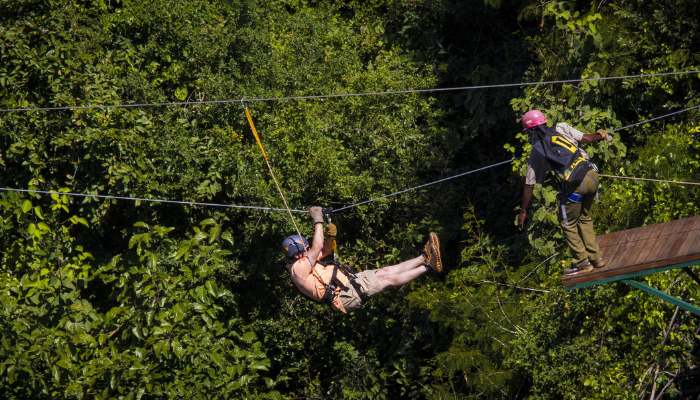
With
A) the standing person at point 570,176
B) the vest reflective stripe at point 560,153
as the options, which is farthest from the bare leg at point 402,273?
the vest reflective stripe at point 560,153

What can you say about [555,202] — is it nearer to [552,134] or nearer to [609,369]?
[609,369]

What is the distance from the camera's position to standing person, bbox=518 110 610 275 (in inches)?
383

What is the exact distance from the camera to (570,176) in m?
9.72

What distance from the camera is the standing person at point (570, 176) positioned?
31.9 ft

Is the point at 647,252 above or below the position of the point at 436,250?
above

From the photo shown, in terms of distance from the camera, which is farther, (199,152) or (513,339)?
(199,152)

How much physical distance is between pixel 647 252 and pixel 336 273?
273cm

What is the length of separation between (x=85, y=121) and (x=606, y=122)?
17.9ft

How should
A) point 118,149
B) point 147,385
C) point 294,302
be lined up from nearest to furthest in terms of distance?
point 147,385 → point 118,149 → point 294,302

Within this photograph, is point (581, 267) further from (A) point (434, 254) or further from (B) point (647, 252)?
(A) point (434, 254)

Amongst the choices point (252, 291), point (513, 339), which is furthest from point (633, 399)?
point (252, 291)

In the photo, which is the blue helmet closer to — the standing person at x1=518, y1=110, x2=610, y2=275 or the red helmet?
the standing person at x1=518, y1=110, x2=610, y2=275

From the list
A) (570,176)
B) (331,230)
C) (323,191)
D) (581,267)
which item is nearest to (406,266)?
(331,230)

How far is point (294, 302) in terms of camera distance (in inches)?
602
